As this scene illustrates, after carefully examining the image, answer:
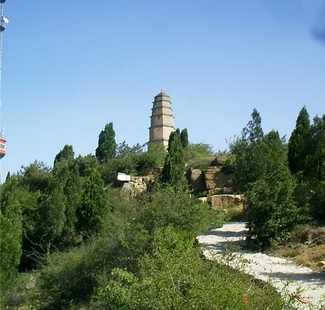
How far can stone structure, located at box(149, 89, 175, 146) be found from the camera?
46.9 meters

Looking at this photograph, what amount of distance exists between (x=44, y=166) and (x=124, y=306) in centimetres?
2711

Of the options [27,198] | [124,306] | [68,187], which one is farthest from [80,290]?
[27,198]

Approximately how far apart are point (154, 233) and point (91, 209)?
27.2 feet

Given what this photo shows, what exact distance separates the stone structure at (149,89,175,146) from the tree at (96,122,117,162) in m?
12.0

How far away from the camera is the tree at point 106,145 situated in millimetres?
33406

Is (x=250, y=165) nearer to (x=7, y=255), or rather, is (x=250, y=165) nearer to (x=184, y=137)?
(x=7, y=255)

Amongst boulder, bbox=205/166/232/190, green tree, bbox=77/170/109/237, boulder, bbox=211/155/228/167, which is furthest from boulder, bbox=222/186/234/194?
green tree, bbox=77/170/109/237

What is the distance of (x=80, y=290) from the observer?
11484 mm

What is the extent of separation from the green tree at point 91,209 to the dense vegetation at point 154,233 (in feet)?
0.15

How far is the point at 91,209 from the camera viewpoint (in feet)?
58.4

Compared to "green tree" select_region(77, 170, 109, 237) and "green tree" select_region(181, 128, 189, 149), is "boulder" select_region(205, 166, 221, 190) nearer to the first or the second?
"green tree" select_region(77, 170, 109, 237)

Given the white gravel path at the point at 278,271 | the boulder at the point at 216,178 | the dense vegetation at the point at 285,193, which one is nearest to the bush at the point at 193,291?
the white gravel path at the point at 278,271

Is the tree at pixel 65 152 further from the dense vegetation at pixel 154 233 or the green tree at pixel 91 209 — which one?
the green tree at pixel 91 209

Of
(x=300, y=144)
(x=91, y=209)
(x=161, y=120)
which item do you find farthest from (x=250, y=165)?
(x=161, y=120)
